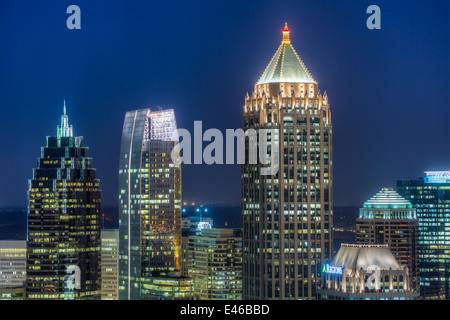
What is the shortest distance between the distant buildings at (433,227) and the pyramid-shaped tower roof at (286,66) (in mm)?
52802

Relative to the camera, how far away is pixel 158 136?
544 feet

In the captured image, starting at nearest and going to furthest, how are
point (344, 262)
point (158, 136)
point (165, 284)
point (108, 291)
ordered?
point (344, 262)
point (165, 284)
point (108, 291)
point (158, 136)

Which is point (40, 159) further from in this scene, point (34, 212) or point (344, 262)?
point (344, 262)

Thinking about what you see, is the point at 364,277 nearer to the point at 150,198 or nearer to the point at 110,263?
the point at 150,198

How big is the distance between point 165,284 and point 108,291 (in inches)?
587

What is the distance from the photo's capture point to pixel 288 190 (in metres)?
109

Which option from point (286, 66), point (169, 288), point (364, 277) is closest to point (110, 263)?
point (169, 288)

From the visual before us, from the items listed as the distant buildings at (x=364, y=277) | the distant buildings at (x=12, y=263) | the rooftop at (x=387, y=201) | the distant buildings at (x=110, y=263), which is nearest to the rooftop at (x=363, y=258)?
the distant buildings at (x=364, y=277)

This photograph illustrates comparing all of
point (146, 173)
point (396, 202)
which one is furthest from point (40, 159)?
point (396, 202)

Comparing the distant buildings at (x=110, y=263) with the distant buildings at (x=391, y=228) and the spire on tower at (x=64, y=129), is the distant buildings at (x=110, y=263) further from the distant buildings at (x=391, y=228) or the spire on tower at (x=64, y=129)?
the distant buildings at (x=391, y=228)

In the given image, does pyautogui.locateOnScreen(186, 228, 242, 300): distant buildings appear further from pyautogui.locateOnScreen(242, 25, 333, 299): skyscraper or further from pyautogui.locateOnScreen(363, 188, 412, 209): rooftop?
pyautogui.locateOnScreen(242, 25, 333, 299): skyscraper

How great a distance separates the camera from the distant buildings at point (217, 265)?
135500 mm

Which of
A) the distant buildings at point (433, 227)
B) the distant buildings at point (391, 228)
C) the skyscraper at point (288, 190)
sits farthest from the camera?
the distant buildings at point (433, 227)

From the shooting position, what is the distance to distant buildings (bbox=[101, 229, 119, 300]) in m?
153
